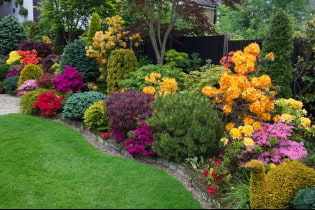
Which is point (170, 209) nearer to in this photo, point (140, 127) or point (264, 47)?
point (140, 127)

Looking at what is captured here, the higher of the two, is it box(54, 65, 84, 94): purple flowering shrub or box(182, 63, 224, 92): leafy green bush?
box(182, 63, 224, 92): leafy green bush

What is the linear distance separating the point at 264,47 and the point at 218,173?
396cm

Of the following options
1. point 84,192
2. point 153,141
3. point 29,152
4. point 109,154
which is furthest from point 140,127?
point 29,152

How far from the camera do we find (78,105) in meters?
7.24

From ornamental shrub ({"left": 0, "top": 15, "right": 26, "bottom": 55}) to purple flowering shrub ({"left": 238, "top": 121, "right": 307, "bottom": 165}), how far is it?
15956mm

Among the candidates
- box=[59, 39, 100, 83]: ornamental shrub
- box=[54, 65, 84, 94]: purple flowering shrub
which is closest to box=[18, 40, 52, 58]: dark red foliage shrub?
box=[59, 39, 100, 83]: ornamental shrub

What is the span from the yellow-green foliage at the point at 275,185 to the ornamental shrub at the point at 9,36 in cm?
1654

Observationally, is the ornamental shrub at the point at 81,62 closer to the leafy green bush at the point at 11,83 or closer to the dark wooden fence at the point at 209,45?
the dark wooden fence at the point at 209,45

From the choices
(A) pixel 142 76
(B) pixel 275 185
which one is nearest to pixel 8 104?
(A) pixel 142 76

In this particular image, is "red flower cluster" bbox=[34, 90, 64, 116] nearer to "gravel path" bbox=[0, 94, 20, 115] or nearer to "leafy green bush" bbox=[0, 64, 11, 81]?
"gravel path" bbox=[0, 94, 20, 115]

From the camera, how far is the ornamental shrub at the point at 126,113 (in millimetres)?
5629

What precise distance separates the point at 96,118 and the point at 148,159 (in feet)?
6.47

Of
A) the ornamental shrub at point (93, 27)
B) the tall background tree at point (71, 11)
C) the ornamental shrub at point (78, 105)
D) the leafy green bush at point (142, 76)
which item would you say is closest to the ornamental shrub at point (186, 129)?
the leafy green bush at point (142, 76)

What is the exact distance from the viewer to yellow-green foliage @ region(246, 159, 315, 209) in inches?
131
